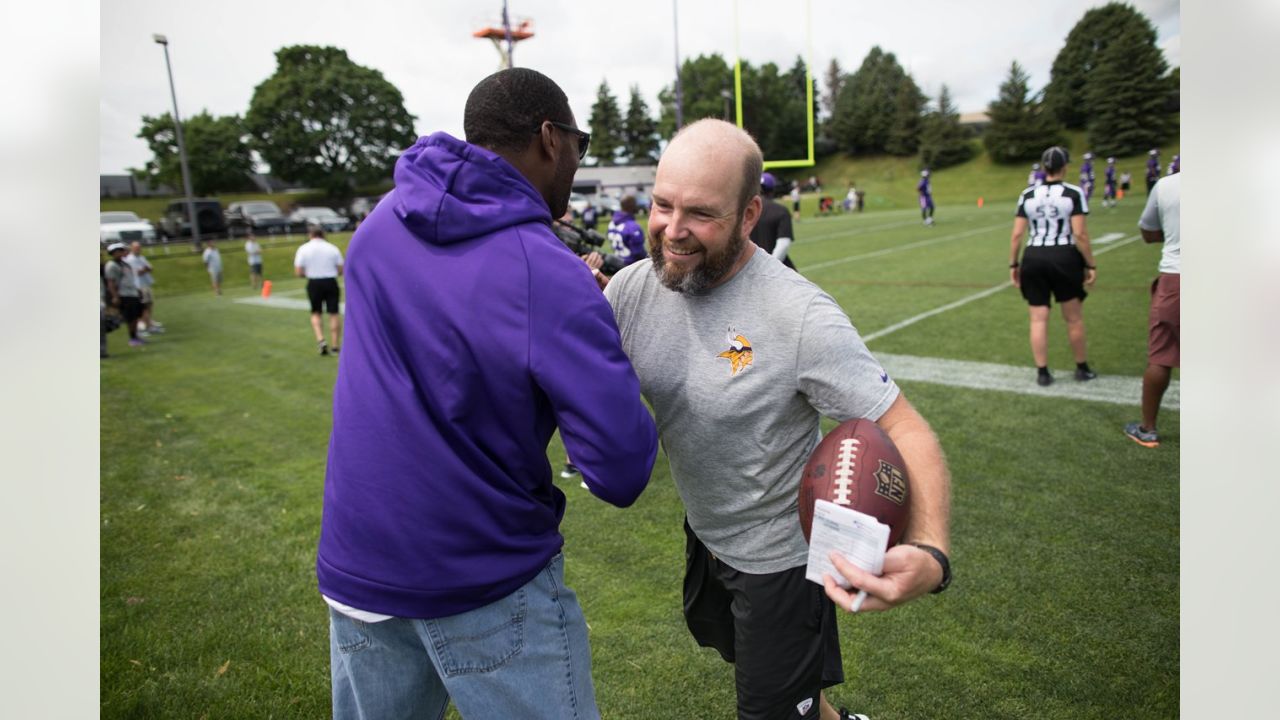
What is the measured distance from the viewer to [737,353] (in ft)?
6.37

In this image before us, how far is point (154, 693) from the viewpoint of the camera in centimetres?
338

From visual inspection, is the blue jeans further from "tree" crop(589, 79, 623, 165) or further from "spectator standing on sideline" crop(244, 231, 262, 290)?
"tree" crop(589, 79, 623, 165)

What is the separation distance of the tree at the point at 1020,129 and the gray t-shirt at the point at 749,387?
57.2 m

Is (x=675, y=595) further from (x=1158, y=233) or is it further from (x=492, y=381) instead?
(x=1158, y=233)

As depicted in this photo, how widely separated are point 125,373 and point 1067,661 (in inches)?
481

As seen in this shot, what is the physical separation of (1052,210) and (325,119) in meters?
60.1

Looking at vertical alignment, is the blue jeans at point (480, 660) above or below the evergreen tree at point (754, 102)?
below

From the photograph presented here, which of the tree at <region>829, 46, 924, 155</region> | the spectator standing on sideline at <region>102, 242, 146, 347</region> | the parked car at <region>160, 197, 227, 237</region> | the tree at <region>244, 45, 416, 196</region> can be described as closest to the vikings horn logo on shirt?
the spectator standing on sideline at <region>102, 242, 146, 347</region>

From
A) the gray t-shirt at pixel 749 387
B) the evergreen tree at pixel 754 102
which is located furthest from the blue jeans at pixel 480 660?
the evergreen tree at pixel 754 102

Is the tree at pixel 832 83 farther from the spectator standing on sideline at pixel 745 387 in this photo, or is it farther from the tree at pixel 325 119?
the spectator standing on sideline at pixel 745 387

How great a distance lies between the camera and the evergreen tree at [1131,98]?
159ft

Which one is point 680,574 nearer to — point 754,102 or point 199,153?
point 199,153

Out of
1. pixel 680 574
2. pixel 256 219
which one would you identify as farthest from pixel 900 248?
pixel 256 219
